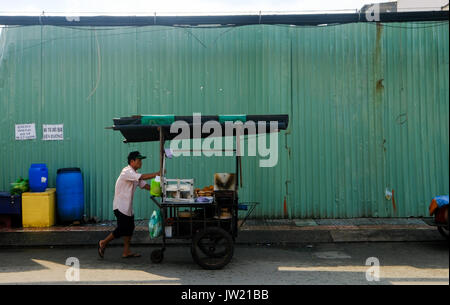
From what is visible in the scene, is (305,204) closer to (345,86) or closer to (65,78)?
(345,86)

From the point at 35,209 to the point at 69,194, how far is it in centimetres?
72

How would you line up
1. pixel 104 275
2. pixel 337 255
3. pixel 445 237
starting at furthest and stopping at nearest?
1. pixel 445 237
2. pixel 337 255
3. pixel 104 275

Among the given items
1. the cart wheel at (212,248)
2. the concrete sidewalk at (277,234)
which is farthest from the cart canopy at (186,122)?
the concrete sidewalk at (277,234)

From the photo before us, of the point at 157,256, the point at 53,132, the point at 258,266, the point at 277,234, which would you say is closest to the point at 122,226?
the point at 157,256

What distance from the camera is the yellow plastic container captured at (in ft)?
31.2

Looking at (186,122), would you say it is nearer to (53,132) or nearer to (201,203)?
(201,203)

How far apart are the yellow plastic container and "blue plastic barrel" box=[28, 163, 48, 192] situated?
6.0 inches

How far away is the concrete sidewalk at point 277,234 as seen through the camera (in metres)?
8.70

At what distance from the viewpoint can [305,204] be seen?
1025cm

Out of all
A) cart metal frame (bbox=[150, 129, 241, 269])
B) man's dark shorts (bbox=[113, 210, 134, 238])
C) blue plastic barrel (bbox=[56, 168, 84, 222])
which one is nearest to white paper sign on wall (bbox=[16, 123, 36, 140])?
blue plastic barrel (bbox=[56, 168, 84, 222])

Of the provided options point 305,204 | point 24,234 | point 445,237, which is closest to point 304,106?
point 305,204

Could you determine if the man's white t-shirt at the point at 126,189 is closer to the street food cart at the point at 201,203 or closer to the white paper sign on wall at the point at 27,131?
the street food cart at the point at 201,203

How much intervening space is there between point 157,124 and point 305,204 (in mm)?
4711

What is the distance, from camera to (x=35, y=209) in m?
9.52
